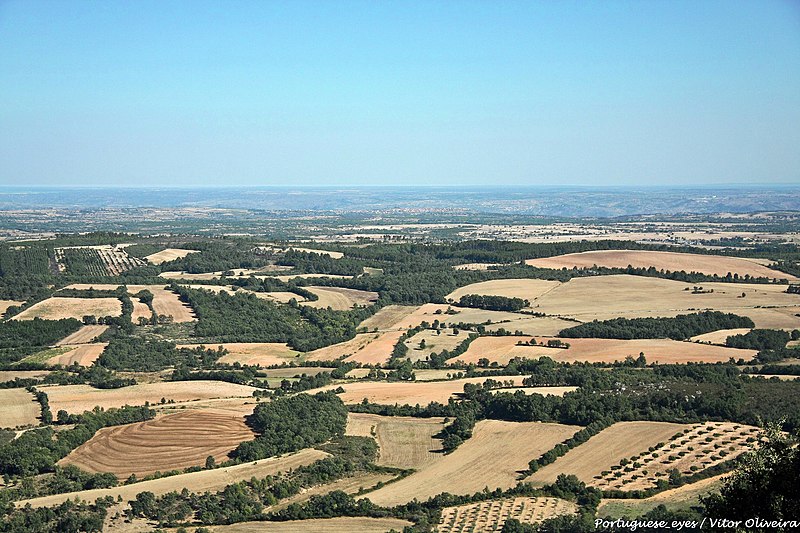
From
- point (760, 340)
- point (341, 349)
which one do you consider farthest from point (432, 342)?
point (760, 340)

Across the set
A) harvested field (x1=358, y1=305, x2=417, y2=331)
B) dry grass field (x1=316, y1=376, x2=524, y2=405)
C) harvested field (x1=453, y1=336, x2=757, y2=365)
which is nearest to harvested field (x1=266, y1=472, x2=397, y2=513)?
dry grass field (x1=316, y1=376, x2=524, y2=405)

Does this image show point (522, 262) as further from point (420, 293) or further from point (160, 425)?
point (160, 425)

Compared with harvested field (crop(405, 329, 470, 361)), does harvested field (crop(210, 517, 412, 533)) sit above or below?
below

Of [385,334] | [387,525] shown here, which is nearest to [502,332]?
[385,334]

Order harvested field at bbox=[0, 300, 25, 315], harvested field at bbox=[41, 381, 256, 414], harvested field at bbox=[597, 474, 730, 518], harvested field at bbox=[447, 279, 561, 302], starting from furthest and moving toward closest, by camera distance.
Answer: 1. harvested field at bbox=[447, 279, 561, 302]
2. harvested field at bbox=[0, 300, 25, 315]
3. harvested field at bbox=[41, 381, 256, 414]
4. harvested field at bbox=[597, 474, 730, 518]

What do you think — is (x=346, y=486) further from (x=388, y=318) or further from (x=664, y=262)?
(x=664, y=262)

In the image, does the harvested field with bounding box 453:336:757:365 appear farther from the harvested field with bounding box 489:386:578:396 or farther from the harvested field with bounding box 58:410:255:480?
the harvested field with bounding box 58:410:255:480
